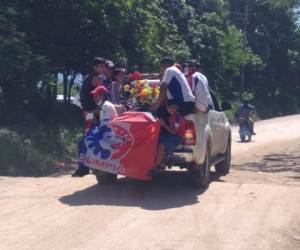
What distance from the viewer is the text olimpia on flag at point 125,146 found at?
389 inches

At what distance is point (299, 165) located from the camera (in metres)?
17.5

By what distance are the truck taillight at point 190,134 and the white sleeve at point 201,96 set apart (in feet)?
1.58

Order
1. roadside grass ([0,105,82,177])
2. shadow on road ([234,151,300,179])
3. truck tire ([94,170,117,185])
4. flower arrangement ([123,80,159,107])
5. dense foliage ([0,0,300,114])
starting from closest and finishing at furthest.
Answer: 1. flower arrangement ([123,80,159,107])
2. truck tire ([94,170,117,185])
3. roadside grass ([0,105,82,177])
4. shadow on road ([234,151,300,179])
5. dense foliage ([0,0,300,114])

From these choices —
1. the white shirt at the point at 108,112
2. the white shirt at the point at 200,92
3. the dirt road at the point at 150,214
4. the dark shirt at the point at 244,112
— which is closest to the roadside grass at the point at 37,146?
the dirt road at the point at 150,214

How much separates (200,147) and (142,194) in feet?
3.68

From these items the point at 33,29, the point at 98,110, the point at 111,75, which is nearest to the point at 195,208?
the point at 98,110

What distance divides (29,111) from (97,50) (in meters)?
3.07

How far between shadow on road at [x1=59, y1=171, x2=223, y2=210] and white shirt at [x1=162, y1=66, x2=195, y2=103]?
142 centimetres

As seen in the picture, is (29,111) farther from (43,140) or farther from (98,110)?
(98,110)

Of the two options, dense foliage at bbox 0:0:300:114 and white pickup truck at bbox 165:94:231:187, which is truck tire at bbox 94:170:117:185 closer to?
white pickup truck at bbox 165:94:231:187

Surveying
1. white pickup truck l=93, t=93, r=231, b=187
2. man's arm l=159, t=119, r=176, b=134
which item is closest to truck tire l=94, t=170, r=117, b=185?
white pickup truck l=93, t=93, r=231, b=187

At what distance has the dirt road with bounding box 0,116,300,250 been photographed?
7.45 meters

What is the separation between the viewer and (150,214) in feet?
28.8

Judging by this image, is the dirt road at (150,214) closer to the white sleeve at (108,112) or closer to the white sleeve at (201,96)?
the white sleeve at (108,112)
